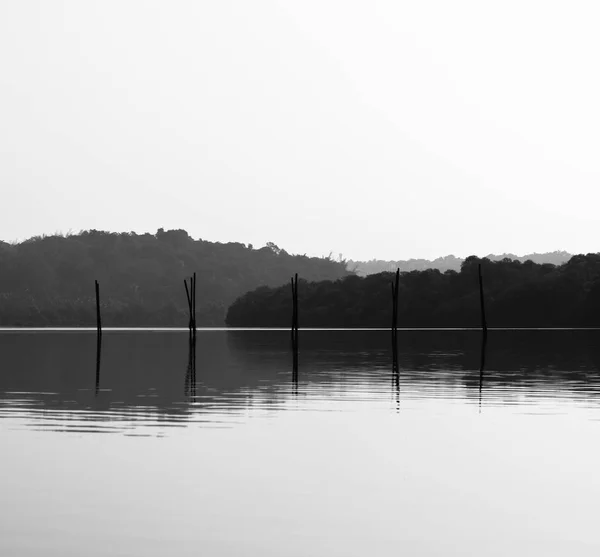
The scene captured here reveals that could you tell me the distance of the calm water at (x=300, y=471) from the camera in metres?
14.3

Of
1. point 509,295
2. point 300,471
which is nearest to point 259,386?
point 300,471

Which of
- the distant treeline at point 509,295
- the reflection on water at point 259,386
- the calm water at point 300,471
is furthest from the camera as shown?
the distant treeline at point 509,295

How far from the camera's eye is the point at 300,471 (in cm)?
2017

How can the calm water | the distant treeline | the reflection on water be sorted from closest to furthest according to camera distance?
the calm water → the reflection on water → the distant treeline

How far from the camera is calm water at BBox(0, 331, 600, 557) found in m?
14.3

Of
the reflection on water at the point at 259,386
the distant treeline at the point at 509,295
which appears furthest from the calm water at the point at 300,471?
the distant treeline at the point at 509,295

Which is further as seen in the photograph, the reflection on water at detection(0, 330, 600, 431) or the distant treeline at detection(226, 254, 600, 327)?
the distant treeline at detection(226, 254, 600, 327)

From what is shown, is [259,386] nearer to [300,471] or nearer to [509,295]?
[300,471]

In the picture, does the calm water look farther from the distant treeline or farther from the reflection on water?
the distant treeline

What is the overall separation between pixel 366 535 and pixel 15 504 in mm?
5299

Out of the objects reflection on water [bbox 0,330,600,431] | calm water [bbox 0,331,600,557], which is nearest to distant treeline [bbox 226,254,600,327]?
reflection on water [bbox 0,330,600,431]

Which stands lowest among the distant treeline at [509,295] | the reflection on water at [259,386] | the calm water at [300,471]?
the calm water at [300,471]

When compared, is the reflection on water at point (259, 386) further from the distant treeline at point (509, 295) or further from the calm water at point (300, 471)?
the distant treeline at point (509, 295)

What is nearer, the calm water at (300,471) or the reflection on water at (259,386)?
the calm water at (300,471)
